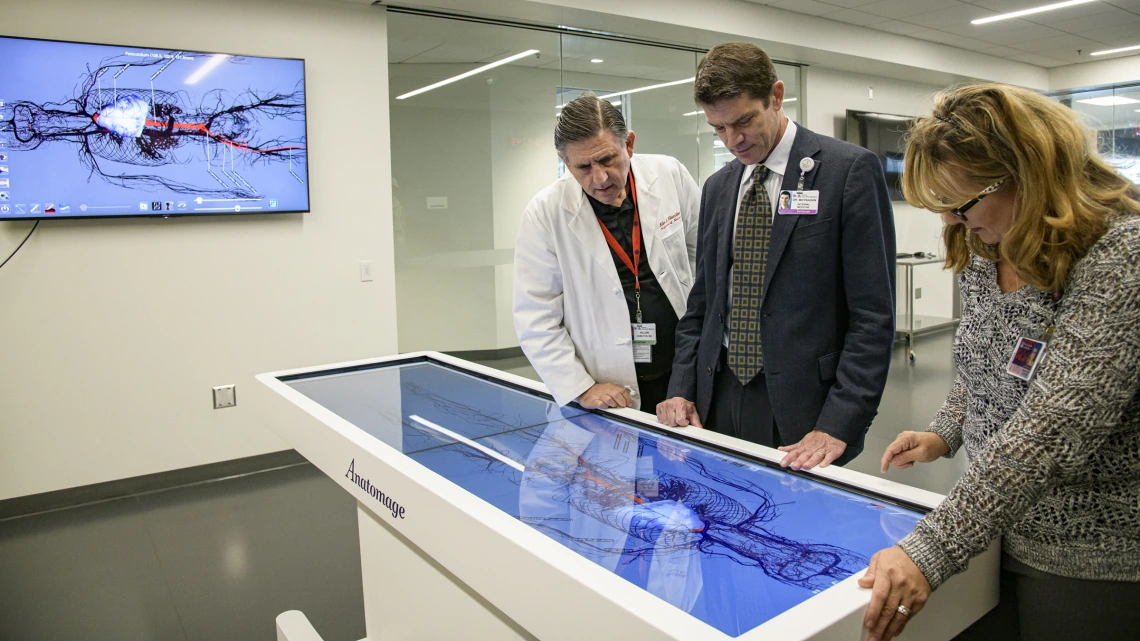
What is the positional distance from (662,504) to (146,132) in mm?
3598

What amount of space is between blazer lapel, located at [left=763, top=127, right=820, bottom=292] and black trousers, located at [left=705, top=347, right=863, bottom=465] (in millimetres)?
253

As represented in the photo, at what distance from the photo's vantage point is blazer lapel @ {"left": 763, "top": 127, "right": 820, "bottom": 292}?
66.6 inches

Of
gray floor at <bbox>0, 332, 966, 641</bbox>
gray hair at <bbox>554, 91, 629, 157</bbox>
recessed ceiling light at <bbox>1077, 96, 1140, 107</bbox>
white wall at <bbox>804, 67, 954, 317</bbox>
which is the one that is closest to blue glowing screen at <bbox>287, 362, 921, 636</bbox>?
gray hair at <bbox>554, 91, 629, 157</bbox>

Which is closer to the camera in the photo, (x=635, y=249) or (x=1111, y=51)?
(x=635, y=249)

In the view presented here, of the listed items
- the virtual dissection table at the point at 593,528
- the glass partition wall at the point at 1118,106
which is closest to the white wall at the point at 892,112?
the glass partition wall at the point at 1118,106

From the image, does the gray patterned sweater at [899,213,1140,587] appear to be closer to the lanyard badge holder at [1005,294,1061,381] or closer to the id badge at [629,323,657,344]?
the lanyard badge holder at [1005,294,1061,381]

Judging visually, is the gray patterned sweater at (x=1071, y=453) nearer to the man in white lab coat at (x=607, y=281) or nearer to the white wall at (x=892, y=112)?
the man in white lab coat at (x=607, y=281)

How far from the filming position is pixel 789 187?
5.62 ft

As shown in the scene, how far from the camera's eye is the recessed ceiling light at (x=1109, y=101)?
9.46 m

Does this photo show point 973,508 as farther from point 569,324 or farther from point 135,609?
point 135,609

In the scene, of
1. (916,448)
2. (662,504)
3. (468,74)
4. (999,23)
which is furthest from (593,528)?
(999,23)

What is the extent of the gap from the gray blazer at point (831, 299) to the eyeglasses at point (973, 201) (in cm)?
54

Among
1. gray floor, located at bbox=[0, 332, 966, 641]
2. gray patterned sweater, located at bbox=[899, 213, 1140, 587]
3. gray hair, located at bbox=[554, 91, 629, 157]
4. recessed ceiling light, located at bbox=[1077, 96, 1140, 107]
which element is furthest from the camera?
recessed ceiling light, located at bbox=[1077, 96, 1140, 107]

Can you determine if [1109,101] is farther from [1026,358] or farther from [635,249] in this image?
[1026,358]
